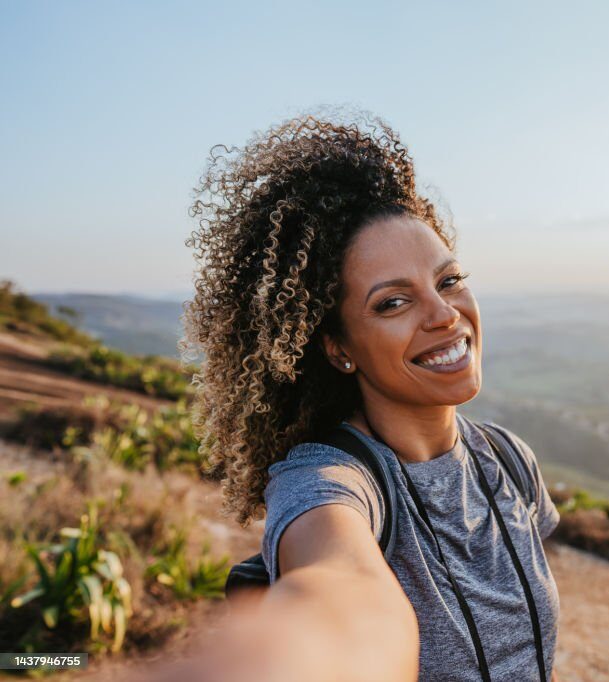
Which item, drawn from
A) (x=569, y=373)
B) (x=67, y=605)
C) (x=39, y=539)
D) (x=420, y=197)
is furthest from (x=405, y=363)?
(x=569, y=373)

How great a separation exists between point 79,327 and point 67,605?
1114 inches

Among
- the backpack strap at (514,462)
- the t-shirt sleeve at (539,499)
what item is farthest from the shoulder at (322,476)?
the t-shirt sleeve at (539,499)

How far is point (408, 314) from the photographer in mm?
1829

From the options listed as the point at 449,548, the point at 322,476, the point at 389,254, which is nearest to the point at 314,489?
the point at 322,476

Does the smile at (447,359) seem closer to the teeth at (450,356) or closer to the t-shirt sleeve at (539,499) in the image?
the teeth at (450,356)

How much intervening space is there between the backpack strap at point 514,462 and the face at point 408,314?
0.32 meters

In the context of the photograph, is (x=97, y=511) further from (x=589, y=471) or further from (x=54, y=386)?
(x=589, y=471)

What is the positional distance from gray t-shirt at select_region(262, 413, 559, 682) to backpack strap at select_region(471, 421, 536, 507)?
0.08 meters

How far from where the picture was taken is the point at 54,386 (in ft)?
43.2

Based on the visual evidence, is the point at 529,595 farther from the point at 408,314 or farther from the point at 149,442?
the point at 149,442

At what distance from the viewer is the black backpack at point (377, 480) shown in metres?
1.55

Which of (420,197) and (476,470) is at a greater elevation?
(420,197)

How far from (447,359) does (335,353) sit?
380mm

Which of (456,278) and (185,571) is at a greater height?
(456,278)
